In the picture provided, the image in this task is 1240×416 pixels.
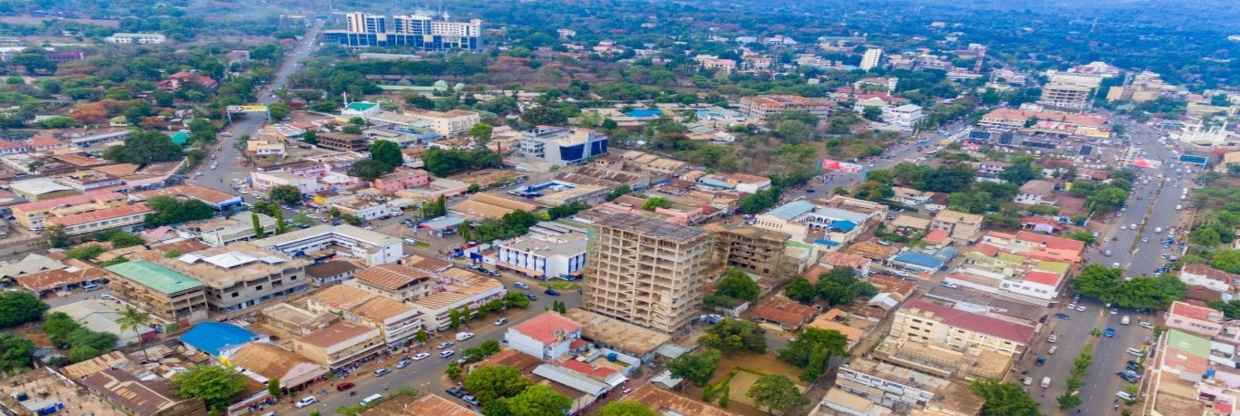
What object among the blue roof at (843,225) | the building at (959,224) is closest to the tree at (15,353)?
the blue roof at (843,225)

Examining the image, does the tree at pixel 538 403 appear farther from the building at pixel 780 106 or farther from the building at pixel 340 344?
the building at pixel 780 106

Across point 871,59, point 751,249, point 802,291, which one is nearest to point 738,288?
point 802,291


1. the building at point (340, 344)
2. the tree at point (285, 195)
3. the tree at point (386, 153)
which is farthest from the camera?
the tree at point (386, 153)

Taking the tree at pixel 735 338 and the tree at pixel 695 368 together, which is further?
the tree at pixel 735 338

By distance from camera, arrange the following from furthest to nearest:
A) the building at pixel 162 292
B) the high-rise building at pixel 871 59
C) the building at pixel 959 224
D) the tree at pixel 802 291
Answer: the high-rise building at pixel 871 59 < the building at pixel 959 224 < the tree at pixel 802 291 < the building at pixel 162 292

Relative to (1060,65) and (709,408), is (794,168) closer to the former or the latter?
(709,408)

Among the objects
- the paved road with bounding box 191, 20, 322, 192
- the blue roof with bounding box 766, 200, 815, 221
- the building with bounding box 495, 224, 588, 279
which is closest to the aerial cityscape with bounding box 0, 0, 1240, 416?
the building with bounding box 495, 224, 588, 279

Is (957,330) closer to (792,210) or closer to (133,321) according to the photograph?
(792,210)

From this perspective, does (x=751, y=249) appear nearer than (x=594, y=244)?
No
